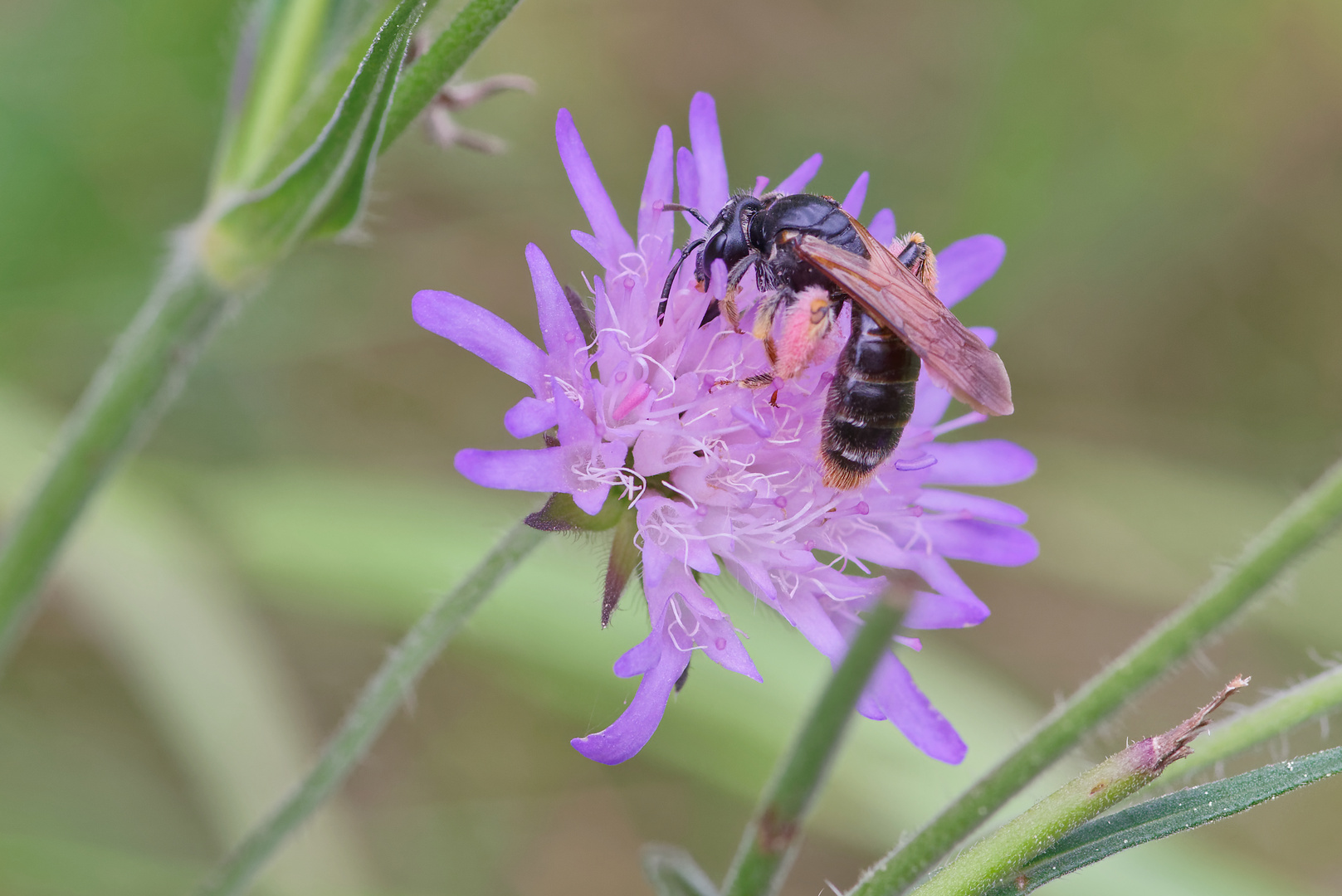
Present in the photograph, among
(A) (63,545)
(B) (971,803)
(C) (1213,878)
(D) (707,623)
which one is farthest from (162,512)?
(C) (1213,878)

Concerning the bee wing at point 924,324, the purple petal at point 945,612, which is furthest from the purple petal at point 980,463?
the purple petal at point 945,612

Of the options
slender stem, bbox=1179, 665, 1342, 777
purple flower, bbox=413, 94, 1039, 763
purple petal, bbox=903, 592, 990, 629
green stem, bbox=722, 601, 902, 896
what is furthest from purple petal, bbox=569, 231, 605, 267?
slender stem, bbox=1179, 665, 1342, 777

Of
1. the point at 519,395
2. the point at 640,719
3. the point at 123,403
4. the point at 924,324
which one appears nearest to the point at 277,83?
the point at 123,403

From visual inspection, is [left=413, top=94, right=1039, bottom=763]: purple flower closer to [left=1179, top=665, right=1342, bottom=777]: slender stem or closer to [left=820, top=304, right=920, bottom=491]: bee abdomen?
[left=820, top=304, right=920, bottom=491]: bee abdomen

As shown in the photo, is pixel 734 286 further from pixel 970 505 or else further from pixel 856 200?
pixel 970 505

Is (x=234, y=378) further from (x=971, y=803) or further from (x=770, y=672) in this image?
(x=971, y=803)

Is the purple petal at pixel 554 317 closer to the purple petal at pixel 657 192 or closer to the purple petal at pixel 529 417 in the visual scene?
the purple petal at pixel 529 417

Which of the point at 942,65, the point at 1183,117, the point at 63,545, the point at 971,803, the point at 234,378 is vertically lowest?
the point at 63,545
